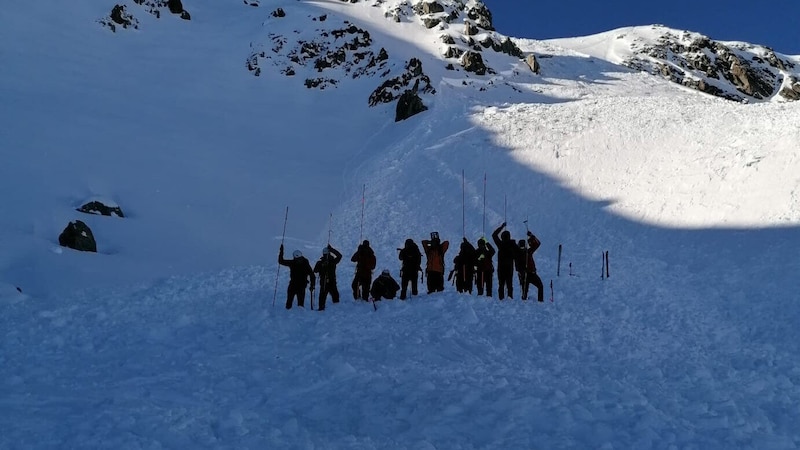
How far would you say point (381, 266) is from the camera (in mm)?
17703

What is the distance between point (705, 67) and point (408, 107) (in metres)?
58.9

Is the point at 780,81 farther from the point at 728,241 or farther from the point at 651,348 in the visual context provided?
the point at 651,348

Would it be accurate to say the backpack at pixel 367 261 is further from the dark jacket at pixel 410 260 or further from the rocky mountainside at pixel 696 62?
the rocky mountainside at pixel 696 62

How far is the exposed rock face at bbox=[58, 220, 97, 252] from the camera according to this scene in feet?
54.4

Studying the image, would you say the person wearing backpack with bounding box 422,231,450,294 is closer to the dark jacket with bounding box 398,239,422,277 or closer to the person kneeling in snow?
the dark jacket with bounding box 398,239,422,277

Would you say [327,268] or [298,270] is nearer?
[298,270]

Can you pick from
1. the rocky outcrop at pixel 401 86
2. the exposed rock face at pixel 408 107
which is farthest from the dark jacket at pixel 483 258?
the rocky outcrop at pixel 401 86

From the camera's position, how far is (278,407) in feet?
23.9

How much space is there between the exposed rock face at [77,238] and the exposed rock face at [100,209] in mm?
3072

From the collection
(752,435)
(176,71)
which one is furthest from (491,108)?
(752,435)

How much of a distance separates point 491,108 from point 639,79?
26409mm

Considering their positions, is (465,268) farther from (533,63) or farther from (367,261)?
(533,63)

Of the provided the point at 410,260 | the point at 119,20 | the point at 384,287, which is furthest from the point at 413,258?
the point at 119,20

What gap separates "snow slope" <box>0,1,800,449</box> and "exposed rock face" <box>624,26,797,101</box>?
122 feet
